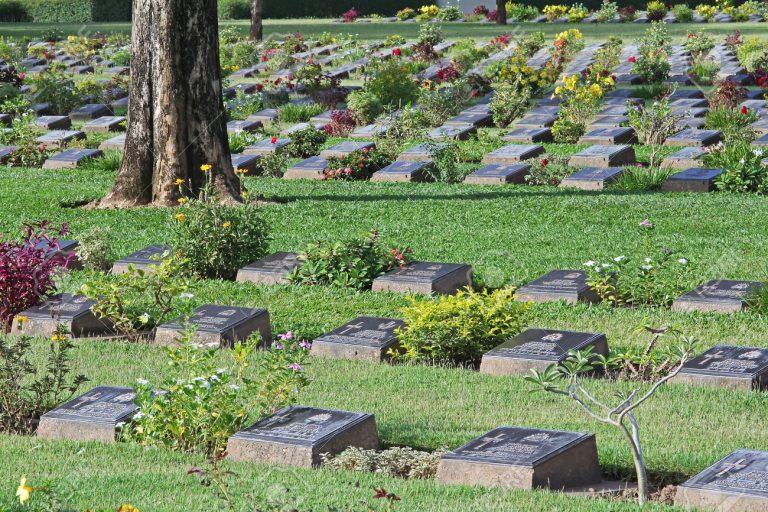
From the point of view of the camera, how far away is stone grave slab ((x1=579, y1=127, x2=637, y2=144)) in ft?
55.2

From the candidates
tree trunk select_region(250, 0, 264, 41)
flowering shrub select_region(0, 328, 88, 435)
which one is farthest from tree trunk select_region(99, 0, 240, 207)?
tree trunk select_region(250, 0, 264, 41)

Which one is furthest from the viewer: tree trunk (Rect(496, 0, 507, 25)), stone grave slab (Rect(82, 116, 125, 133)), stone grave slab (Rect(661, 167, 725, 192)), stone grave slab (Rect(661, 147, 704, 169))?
tree trunk (Rect(496, 0, 507, 25))

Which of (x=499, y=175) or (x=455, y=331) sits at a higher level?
(x=455, y=331)

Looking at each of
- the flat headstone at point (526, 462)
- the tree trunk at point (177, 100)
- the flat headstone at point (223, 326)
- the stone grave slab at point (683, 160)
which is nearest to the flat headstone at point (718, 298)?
the flat headstone at point (223, 326)

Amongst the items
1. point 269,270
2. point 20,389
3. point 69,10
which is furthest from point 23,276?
point 69,10

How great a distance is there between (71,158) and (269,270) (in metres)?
7.63

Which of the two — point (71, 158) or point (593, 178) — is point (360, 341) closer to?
point (593, 178)

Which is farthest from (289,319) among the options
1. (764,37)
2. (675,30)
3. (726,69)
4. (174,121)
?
(675,30)

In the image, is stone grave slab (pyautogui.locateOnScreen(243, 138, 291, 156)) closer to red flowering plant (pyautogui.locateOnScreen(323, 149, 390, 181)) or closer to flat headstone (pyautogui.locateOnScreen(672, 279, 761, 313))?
red flowering plant (pyautogui.locateOnScreen(323, 149, 390, 181))

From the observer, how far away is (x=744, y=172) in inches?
551

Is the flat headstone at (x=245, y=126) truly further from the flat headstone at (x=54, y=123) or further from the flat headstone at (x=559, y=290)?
the flat headstone at (x=559, y=290)

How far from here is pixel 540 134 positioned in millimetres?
17594

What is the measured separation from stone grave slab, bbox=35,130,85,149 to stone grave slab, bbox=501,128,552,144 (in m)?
6.11

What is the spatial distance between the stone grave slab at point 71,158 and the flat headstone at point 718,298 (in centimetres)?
1000
